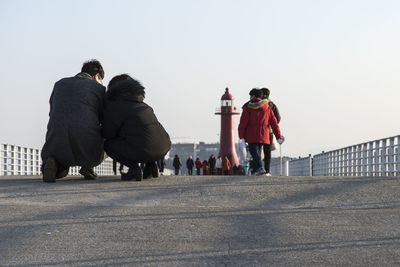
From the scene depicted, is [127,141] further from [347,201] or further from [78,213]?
[347,201]

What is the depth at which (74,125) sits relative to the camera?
8.73 m

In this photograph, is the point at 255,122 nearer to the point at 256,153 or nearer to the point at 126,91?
the point at 256,153

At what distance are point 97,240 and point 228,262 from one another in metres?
1.21

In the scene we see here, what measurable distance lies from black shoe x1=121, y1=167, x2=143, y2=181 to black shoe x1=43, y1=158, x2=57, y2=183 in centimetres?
91

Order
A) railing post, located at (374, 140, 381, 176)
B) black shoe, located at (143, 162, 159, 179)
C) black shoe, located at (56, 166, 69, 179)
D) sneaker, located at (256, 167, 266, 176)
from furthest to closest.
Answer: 1. railing post, located at (374, 140, 381, 176)
2. sneaker, located at (256, 167, 266, 176)
3. black shoe, located at (143, 162, 159, 179)
4. black shoe, located at (56, 166, 69, 179)

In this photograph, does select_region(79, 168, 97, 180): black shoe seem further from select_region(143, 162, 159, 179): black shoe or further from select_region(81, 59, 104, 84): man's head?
select_region(81, 59, 104, 84): man's head

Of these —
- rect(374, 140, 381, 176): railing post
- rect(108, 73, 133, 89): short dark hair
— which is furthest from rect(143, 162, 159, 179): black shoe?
rect(374, 140, 381, 176): railing post

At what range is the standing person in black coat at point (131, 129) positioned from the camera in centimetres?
873

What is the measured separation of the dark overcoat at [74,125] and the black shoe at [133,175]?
0.45m

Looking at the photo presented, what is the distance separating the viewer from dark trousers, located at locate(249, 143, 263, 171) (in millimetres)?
11866

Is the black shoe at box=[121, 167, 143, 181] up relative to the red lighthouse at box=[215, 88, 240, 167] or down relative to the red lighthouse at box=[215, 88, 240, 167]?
down

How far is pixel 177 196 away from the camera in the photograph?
7.52 meters

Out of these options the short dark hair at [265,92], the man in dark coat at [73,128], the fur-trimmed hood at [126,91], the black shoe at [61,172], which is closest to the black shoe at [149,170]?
Result: the man in dark coat at [73,128]

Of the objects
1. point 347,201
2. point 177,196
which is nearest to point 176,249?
point 177,196
